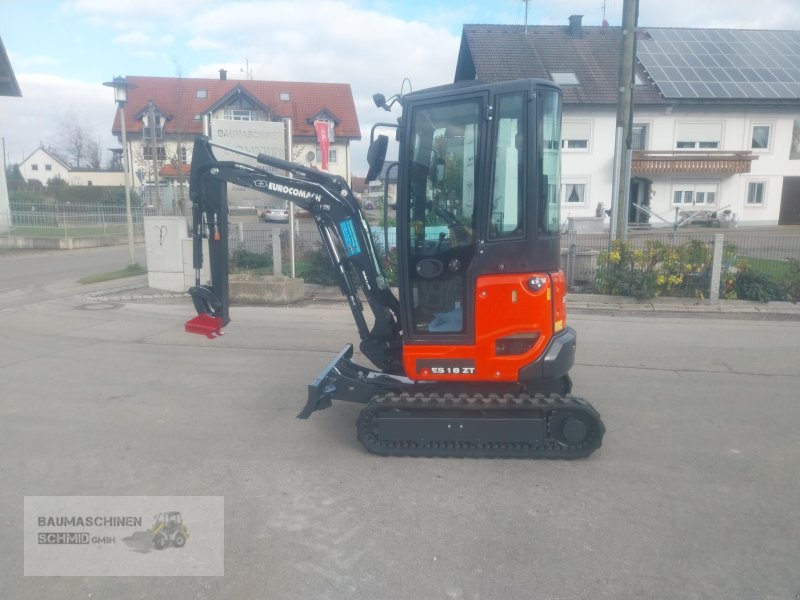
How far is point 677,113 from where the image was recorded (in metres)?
30.6

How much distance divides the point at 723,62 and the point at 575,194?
982 cm

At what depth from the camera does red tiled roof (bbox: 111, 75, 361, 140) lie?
47.6 meters

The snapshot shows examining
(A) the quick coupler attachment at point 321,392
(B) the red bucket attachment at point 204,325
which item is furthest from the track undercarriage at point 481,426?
(B) the red bucket attachment at point 204,325

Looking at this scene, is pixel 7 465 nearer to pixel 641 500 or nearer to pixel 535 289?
pixel 535 289

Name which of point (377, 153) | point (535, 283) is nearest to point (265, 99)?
point (377, 153)

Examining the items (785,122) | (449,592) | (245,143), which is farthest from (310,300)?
(785,122)

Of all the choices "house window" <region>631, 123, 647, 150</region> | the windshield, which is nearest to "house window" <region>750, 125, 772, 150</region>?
"house window" <region>631, 123, 647, 150</region>

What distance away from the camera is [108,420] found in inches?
226

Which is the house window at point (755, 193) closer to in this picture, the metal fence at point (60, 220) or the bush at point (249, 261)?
the metal fence at point (60, 220)

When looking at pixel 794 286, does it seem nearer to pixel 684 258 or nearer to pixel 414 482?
pixel 684 258

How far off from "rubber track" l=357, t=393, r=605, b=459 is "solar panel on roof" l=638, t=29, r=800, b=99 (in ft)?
95.3

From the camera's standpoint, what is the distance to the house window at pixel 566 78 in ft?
99.1

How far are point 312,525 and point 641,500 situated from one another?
2.17 metres

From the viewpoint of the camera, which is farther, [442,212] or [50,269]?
[50,269]
